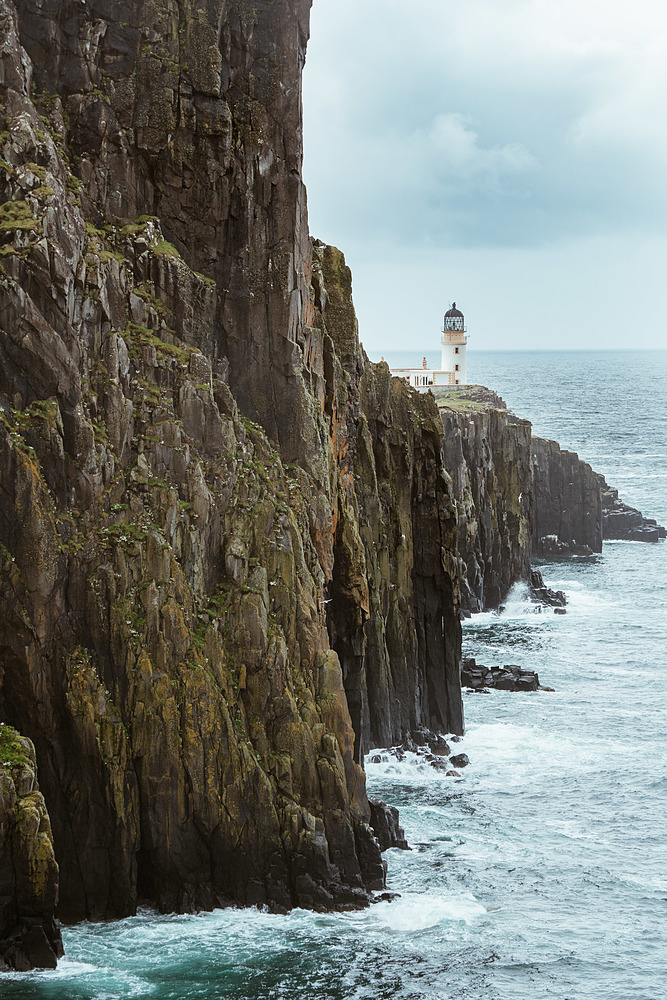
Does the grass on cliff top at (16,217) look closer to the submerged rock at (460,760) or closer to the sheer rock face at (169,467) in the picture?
the sheer rock face at (169,467)

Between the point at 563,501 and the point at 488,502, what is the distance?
31.3 metres

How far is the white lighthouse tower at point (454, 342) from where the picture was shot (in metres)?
185

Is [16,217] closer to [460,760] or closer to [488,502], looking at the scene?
[460,760]

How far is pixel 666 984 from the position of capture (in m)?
40.2

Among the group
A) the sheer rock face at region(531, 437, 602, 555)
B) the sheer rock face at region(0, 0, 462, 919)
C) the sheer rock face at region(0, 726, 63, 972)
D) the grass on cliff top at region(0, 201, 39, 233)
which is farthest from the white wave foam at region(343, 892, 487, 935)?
the sheer rock face at region(531, 437, 602, 555)

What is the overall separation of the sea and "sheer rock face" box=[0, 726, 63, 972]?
69cm

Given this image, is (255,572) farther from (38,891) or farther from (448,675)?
(448,675)

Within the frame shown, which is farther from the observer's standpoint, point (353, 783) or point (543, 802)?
point (543, 802)

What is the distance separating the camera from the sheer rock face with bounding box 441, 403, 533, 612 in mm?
108250

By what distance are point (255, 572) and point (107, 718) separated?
7.58m

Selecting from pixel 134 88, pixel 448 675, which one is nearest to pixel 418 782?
pixel 448 675

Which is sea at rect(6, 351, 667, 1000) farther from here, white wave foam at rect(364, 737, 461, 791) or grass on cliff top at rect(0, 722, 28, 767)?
grass on cliff top at rect(0, 722, 28, 767)

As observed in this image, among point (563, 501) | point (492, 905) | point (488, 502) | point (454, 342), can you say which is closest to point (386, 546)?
point (492, 905)

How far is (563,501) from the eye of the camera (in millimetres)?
143625
